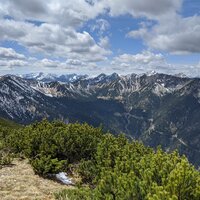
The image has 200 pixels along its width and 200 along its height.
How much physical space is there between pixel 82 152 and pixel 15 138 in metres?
6.02

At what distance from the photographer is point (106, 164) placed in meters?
18.4

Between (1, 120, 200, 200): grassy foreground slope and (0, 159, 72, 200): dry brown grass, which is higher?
(1, 120, 200, 200): grassy foreground slope

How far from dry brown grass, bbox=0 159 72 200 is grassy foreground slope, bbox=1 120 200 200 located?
2.59ft

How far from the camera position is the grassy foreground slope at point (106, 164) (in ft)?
35.1

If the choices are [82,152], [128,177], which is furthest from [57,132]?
[128,177]

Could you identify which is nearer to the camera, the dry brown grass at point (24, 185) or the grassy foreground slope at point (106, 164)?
the grassy foreground slope at point (106, 164)

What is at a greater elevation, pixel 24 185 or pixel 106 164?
pixel 106 164

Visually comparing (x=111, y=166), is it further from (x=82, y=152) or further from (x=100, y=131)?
(x=100, y=131)

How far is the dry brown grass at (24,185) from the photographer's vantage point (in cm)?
1625

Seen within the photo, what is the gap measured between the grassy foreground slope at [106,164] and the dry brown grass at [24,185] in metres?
0.79

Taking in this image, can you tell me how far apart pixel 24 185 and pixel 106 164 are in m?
4.18

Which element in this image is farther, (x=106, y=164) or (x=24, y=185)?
(x=106, y=164)

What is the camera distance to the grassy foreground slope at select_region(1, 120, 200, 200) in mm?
10688

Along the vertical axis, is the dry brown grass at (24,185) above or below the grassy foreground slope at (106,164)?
below
